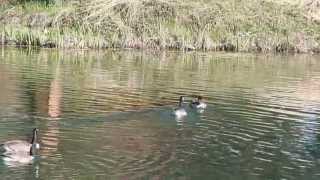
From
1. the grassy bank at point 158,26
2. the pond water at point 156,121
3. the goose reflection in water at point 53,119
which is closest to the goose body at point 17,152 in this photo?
the pond water at point 156,121

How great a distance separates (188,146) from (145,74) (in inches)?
664

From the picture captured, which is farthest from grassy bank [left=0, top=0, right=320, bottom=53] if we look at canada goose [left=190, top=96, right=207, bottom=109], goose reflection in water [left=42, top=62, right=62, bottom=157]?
canada goose [left=190, top=96, right=207, bottom=109]

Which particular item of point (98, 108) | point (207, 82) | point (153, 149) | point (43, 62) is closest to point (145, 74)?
point (207, 82)

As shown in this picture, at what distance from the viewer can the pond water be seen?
15.4 meters

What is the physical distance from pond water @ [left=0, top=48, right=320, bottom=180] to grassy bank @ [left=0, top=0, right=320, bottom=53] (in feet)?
32.3

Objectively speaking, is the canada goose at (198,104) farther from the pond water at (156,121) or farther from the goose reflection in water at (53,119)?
the goose reflection in water at (53,119)

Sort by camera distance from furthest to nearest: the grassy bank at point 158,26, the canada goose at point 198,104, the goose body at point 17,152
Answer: the grassy bank at point 158,26 → the canada goose at point 198,104 → the goose body at point 17,152

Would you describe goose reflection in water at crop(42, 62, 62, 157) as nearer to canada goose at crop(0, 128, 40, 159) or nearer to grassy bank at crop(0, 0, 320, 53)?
canada goose at crop(0, 128, 40, 159)

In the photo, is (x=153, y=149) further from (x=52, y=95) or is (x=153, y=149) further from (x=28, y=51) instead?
(x=28, y=51)

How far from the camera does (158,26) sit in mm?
50312

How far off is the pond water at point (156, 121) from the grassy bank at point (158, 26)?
9.85m

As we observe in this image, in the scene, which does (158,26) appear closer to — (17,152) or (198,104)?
(198,104)

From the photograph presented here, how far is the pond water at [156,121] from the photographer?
607 inches

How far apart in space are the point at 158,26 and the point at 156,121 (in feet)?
97.3
